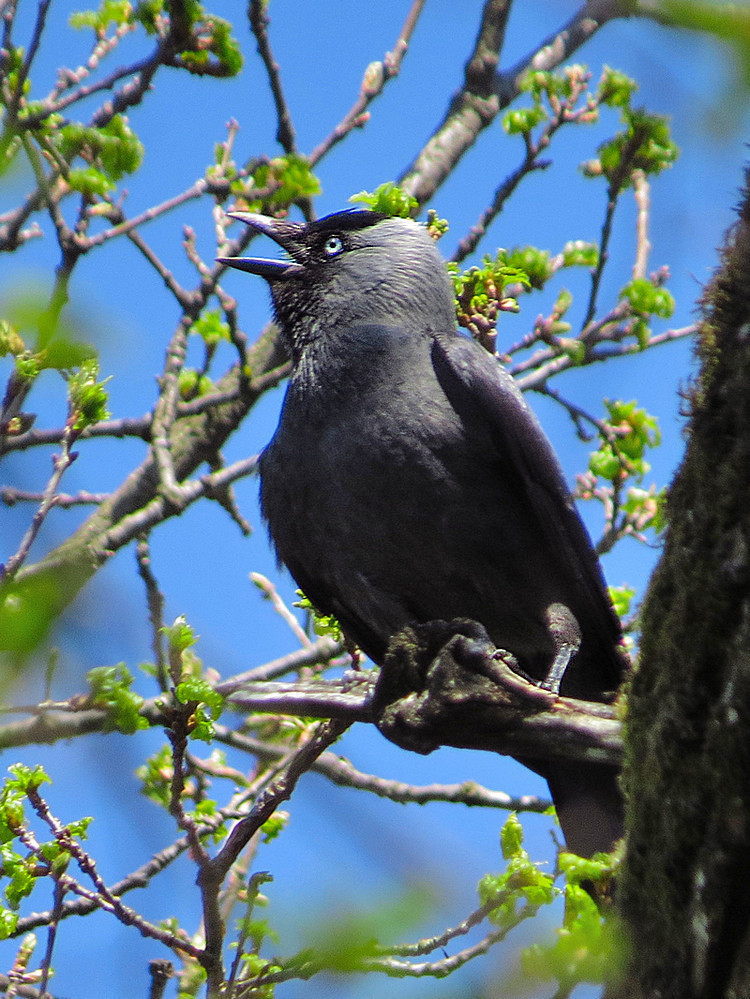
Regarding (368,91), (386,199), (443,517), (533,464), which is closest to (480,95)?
(368,91)

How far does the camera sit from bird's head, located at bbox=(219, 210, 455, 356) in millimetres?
4926

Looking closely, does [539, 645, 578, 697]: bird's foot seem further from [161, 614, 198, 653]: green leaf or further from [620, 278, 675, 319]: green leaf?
[620, 278, 675, 319]: green leaf

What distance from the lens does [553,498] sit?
167 inches

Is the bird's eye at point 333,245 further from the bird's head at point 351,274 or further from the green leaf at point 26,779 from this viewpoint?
the green leaf at point 26,779

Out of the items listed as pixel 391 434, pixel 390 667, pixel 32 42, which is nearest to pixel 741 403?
pixel 390 667

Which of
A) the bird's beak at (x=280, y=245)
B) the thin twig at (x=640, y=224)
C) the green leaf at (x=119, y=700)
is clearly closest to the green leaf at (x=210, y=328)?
the bird's beak at (x=280, y=245)

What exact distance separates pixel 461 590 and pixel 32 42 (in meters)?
2.51

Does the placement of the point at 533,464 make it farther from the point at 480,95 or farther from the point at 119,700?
the point at 480,95

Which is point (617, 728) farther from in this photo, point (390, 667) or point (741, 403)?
point (741, 403)

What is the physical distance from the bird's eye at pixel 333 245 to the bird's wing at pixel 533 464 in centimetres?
127

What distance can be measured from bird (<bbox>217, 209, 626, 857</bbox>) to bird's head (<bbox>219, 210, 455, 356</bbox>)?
1.11 ft

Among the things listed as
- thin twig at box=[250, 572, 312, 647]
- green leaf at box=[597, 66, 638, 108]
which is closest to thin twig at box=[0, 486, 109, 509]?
thin twig at box=[250, 572, 312, 647]

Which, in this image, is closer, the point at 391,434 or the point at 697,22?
the point at 697,22

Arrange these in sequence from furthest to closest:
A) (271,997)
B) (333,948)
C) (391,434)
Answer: (391,434)
(271,997)
(333,948)
